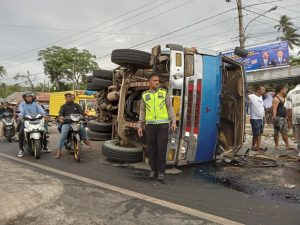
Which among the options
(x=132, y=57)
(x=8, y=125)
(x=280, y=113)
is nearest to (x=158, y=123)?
(x=132, y=57)

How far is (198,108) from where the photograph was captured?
6.96 m

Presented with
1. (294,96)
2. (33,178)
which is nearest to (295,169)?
(294,96)

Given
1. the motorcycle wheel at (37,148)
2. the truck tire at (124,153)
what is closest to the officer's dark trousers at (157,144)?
the truck tire at (124,153)

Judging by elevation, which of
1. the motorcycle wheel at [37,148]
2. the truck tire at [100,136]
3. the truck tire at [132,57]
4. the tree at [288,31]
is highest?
the tree at [288,31]

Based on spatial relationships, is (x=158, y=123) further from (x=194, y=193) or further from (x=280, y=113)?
(x=280, y=113)

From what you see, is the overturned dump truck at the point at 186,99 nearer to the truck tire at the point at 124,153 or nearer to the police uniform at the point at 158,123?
the truck tire at the point at 124,153

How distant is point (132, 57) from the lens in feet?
24.6

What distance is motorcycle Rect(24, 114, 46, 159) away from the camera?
Result: 348 inches

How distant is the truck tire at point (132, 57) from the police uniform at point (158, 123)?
117 cm

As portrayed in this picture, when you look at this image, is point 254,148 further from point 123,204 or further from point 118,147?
point 123,204

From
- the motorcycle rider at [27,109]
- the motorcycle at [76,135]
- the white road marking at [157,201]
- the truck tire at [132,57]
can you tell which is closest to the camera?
the white road marking at [157,201]

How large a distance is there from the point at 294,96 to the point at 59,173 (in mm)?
4990

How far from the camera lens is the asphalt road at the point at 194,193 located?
4592 millimetres

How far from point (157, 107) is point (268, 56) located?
2441 cm
